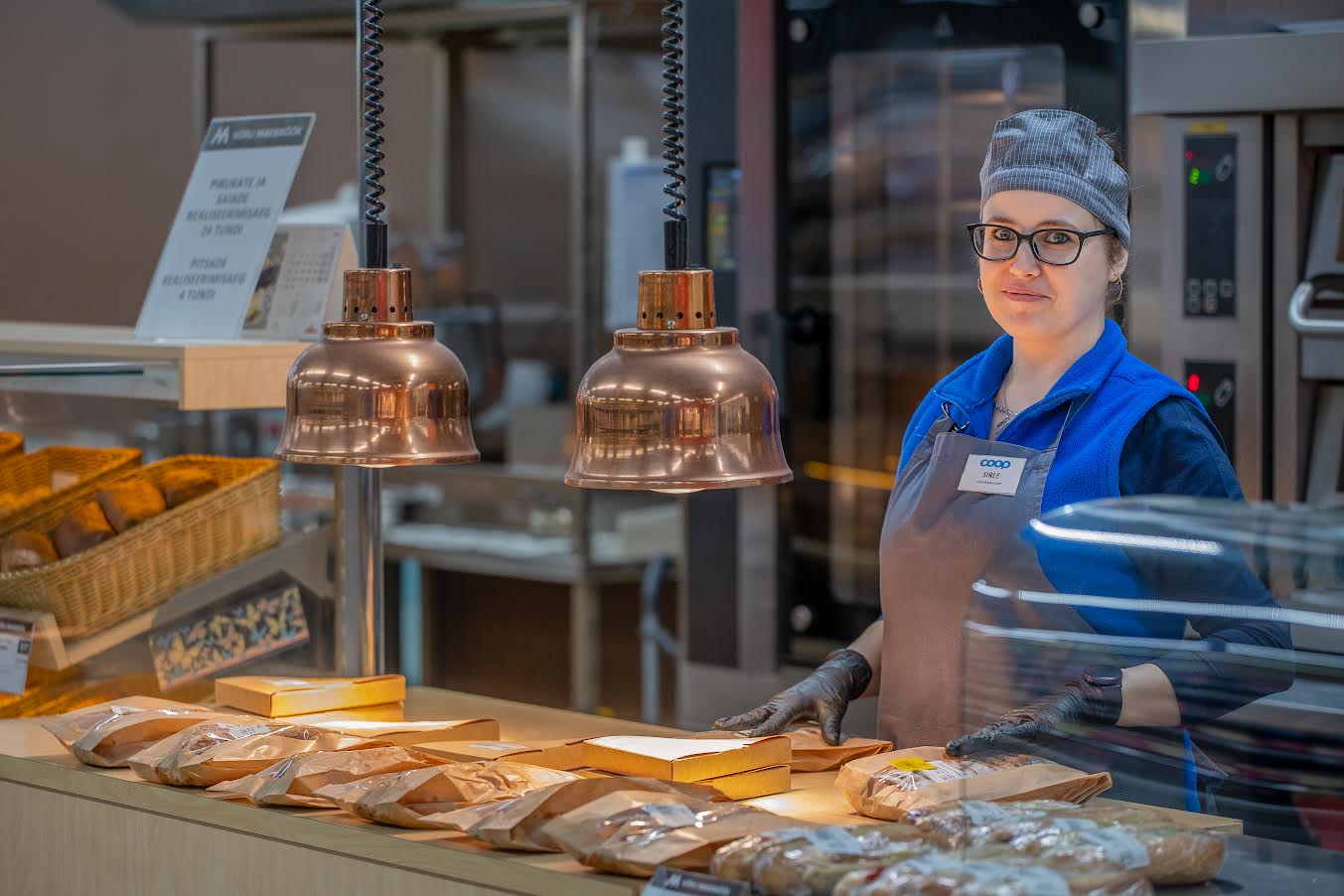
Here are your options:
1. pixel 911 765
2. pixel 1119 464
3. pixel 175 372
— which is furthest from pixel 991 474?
pixel 175 372

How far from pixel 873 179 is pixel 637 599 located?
2042mm

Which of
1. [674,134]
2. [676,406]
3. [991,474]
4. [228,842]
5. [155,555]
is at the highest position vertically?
[674,134]

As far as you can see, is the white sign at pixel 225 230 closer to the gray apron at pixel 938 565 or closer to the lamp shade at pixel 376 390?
the lamp shade at pixel 376 390

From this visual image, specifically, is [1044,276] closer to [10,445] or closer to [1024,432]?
[1024,432]

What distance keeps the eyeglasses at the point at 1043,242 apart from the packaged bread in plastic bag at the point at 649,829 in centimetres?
92

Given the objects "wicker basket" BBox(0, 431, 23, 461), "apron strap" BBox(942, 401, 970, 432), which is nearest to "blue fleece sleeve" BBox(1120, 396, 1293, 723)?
"apron strap" BBox(942, 401, 970, 432)

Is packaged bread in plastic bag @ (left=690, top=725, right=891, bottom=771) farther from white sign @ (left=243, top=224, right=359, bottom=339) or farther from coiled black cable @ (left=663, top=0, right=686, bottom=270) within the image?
white sign @ (left=243, top=224, right=359, bottom=339)

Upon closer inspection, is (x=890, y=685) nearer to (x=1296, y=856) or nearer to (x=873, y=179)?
(x=1296, y=856)

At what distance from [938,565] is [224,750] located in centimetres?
95

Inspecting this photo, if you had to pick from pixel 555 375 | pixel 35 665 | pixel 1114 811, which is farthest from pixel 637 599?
pixel 1114 811

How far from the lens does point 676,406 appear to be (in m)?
1.60

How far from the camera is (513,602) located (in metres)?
5.47

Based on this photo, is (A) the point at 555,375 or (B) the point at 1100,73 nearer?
(B) the point at 1100,73

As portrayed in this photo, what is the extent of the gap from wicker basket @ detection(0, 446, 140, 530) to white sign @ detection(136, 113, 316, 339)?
0.75ft
